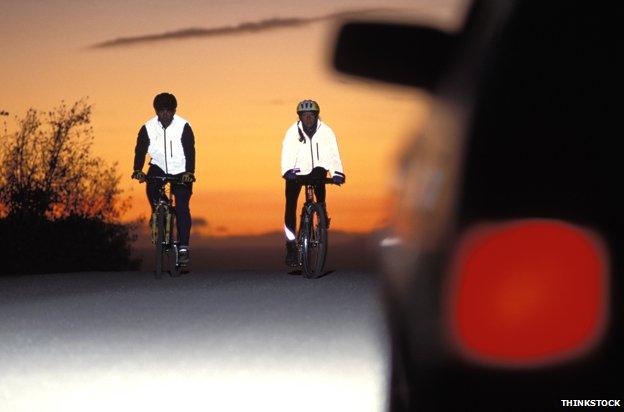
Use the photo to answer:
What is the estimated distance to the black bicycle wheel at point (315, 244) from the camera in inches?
605

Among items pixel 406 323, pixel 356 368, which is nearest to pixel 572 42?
pixel 406 323

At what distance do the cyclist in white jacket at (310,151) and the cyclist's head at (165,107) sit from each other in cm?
153

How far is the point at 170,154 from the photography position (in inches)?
658

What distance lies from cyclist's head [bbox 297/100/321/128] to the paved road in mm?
2062

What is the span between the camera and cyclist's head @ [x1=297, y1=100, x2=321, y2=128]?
53.0ft

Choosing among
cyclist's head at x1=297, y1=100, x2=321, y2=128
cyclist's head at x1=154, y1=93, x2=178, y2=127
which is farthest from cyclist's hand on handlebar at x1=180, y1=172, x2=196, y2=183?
cyclist's head at x1=297, y1=100, x2=321, y2=128

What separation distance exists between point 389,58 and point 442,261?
0.57m

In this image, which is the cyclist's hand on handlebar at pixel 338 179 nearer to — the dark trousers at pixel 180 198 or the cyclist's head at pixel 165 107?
the dark trousers at pixel 180 198

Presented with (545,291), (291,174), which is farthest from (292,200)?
(545,291)

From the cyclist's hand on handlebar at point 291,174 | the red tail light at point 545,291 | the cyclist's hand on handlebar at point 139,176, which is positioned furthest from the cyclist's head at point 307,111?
the red tail light at point 545,291

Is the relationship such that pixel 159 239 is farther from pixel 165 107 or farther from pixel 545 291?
pixel 545 291

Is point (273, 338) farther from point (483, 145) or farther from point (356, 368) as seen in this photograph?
point (483, 145)

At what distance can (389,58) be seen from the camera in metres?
2.89

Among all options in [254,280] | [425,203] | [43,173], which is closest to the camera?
[425,203]
